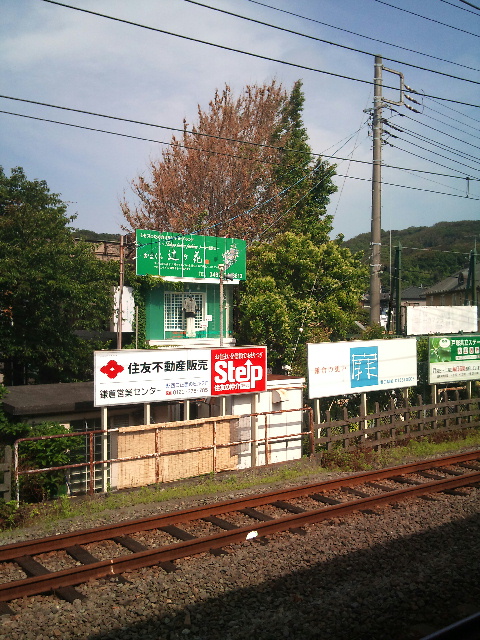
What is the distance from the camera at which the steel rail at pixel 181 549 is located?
6.82m

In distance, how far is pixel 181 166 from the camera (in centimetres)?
3722

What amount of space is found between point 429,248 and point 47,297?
55.1 m

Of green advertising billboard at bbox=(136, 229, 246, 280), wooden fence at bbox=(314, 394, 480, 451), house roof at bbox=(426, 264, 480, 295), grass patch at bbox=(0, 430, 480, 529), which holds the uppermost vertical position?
house roof at bbox=(426, 264, 480, 295)

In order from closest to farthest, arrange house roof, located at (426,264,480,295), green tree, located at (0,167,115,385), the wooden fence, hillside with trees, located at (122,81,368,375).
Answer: the wooden fence, green tree, located at (0,167,115,385), hillside with trees, located at (122,81,368,375), house roof, located at (426,264,480,295)

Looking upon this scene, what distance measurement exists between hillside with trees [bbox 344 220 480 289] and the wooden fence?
143 feet

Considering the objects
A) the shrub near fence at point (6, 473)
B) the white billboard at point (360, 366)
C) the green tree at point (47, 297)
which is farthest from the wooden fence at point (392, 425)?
the green tree at point (47, 297)

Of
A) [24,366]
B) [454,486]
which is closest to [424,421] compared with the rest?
[454,486]

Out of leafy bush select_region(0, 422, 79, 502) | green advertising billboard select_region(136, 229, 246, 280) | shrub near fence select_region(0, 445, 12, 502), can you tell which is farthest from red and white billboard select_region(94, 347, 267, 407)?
green advertising billboard select_region(136, 229, 246, 280)

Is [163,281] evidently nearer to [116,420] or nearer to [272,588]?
[116,420]

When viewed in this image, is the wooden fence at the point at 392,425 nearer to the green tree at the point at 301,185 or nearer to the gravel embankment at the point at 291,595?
the gravel embankment at the point at 291,595

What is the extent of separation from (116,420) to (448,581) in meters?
8.23

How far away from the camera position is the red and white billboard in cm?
1153

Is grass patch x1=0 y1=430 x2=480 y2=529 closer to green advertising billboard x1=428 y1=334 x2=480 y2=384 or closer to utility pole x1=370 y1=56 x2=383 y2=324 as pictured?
green advertising billboard x1=428 y1=334 x2=480 y2=384

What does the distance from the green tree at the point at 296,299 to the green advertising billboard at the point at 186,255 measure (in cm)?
113
